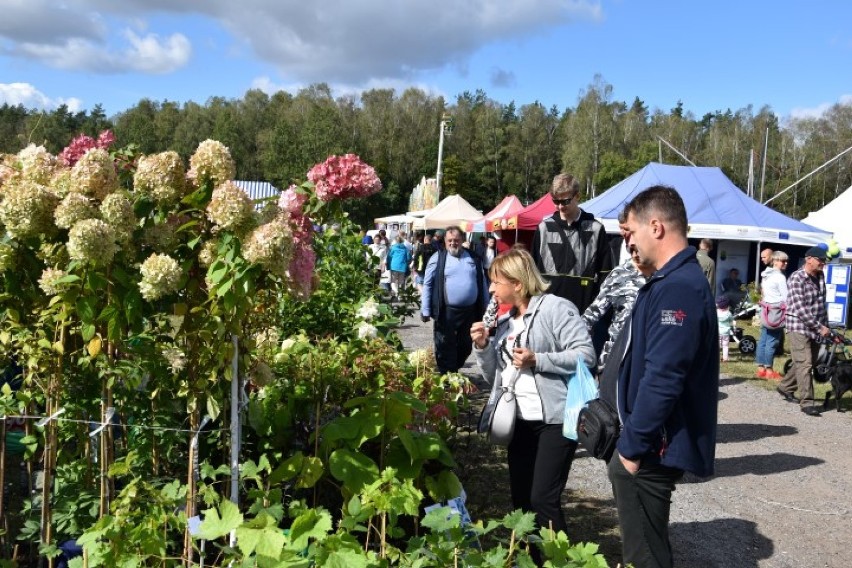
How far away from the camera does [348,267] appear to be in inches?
231

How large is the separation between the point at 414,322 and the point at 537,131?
5732cm

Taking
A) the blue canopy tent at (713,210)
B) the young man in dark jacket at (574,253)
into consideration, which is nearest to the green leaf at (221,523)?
the young man in dark jacket at (574,253)

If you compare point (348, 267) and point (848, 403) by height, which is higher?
point (348, 267)

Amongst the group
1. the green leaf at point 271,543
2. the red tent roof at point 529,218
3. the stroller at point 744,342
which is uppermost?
the red tent roof at point 529,218

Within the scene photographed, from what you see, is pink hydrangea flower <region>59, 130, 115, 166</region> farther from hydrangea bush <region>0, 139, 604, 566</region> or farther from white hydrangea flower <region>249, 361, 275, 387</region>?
white hydrangea flower <region>249, 361, 275, 387</region>

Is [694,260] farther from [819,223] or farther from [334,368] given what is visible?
[819,223]

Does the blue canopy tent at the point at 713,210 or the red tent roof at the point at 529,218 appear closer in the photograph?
the blue canopy tent at the point at 713,210

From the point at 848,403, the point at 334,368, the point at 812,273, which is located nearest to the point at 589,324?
the point at 334,368

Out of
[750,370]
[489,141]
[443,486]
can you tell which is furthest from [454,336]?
[489,141]

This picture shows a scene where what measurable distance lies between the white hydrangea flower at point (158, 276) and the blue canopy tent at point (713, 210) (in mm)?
12702

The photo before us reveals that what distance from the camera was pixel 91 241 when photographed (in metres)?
2.02

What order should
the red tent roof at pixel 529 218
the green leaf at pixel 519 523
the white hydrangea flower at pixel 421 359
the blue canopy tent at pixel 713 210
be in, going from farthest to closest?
the red tent roof at pixel 529 218, the blue canopy tent at pixel 713 210, the white hydrangea flower at pixel 421 359, the green leaf at pixel 519 523

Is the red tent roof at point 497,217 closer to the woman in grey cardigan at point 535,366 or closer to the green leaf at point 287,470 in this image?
the woman in grey cardigan at point 535,366

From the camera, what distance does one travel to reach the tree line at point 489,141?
59.3 m
